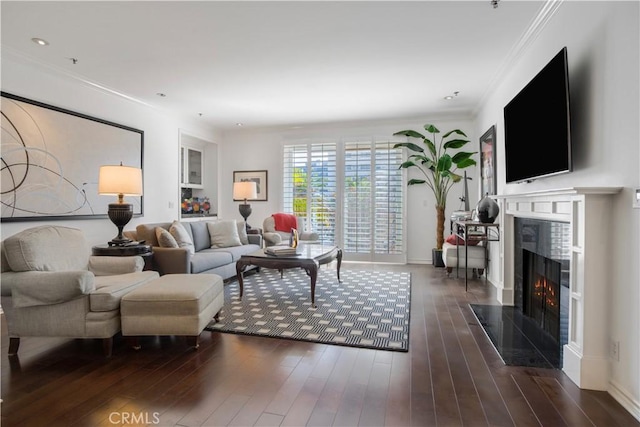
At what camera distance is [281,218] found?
19.2ft

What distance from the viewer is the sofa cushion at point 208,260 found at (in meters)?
3.89

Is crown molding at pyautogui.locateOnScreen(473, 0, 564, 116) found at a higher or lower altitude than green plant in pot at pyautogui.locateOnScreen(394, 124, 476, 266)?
higher

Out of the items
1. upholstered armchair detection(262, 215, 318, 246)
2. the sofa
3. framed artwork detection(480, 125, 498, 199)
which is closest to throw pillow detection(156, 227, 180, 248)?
the sofa

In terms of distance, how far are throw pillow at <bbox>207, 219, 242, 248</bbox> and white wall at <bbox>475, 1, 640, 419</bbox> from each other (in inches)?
160

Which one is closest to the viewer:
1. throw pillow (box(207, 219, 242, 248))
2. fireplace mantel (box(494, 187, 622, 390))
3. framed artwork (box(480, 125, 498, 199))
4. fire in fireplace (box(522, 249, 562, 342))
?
fireplace mantel (box(494, 187, 622, 390))

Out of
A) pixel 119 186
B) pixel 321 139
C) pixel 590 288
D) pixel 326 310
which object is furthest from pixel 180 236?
pixel 590 288

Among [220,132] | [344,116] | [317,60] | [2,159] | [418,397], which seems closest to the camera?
[418,397]

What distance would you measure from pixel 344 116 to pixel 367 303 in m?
3.45

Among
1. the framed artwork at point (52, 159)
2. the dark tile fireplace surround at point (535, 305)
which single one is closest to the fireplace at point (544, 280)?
the dark tile fireplace surround at point (535, 305)

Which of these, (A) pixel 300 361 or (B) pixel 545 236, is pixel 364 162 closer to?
(B) pixel 545 236

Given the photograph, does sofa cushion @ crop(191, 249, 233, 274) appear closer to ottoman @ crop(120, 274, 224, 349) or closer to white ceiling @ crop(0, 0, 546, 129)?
ottoman @ crop(120, 274, 224, 349)

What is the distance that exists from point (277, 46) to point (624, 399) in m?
3.56

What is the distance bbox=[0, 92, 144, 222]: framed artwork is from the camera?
3260 mm

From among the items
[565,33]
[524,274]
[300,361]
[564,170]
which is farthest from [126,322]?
[565,33]
